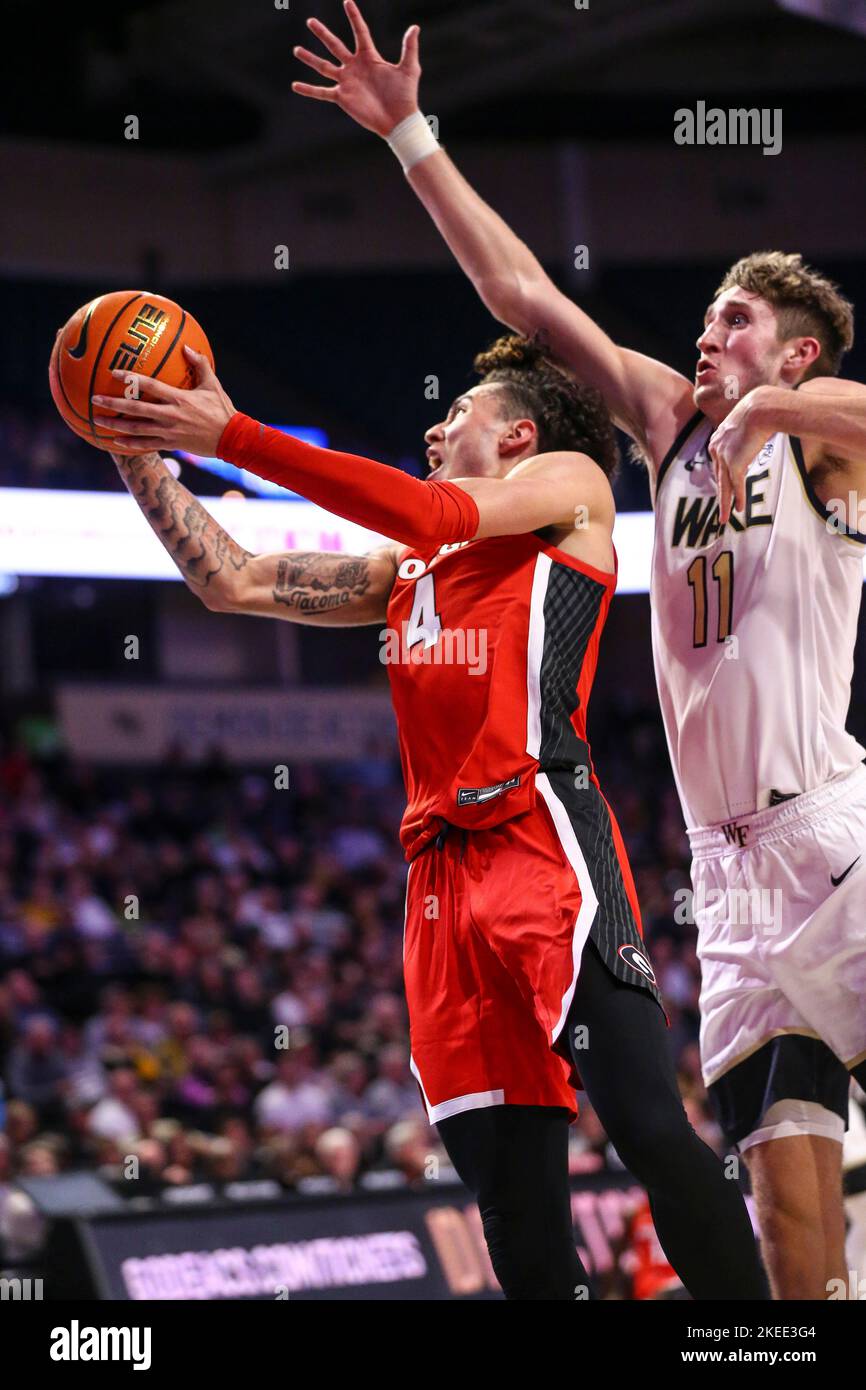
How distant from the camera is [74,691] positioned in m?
18.6

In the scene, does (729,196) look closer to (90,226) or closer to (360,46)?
(90,226)

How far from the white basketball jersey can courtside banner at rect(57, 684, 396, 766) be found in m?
14.8

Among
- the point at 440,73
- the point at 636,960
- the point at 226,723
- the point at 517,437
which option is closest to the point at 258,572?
the point at 517,437

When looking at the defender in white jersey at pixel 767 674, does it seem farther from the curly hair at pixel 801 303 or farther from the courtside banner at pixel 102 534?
the courtside banner at pixel 102 534

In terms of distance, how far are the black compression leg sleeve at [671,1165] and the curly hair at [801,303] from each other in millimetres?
1709

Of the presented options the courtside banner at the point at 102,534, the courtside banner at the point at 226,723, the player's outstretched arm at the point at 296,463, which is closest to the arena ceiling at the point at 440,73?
the courtside banner at the point at 102,534

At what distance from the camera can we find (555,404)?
13.0 feet

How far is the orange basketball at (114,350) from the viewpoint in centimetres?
343

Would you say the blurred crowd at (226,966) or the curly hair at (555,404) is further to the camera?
the blurred crowd at (226,966)

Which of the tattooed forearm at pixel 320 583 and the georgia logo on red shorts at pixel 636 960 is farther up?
the tattooed forearm at pixel 320 583

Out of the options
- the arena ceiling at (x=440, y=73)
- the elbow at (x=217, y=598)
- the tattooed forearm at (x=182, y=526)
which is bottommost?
the elbow at (x=217, y=598)

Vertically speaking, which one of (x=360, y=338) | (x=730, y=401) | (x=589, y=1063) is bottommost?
(x=589, y=1063)
